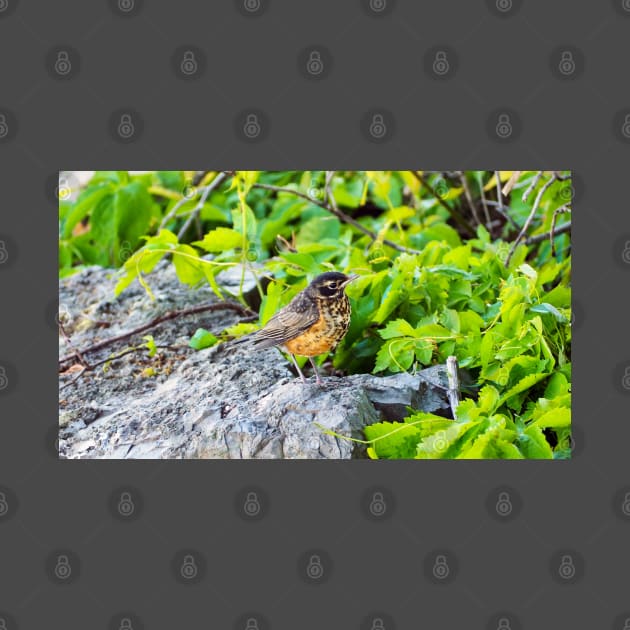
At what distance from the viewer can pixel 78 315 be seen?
12.8 ft

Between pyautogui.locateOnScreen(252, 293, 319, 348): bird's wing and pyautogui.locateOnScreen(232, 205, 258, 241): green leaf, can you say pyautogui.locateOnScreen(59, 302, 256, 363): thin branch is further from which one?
pyautogui.locateOnScreen(252, 293, 319, 348): bird's wing

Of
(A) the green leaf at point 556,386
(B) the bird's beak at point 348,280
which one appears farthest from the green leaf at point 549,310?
(B) the bird's beak at point 348,280

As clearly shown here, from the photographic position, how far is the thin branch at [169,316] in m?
3.57

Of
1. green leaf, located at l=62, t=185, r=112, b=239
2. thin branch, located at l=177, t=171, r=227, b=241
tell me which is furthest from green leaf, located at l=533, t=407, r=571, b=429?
green leaf, located at l=62, t=185, r=112, b=239

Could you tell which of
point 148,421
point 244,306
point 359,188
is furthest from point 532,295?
point 359,188

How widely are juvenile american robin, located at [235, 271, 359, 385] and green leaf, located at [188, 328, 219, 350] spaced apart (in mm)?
369

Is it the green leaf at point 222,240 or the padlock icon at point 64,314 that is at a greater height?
the green leaf at point 222,240

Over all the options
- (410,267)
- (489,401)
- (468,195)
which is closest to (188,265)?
(410,267)

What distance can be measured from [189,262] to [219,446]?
100cm

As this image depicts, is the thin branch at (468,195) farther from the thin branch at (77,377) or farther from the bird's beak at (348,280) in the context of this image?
the thin branch at (77,377)

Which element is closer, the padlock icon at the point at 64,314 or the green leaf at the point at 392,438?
the green leaf at the point at 392,438

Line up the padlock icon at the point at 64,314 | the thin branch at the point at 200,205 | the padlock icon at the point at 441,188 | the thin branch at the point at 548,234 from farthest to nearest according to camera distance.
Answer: the padlock icon at the point at 441,188 → the thin branch at the point at 200,205 → the thin branch at the point at 548,234 → the padlock icon at the point at 64,314

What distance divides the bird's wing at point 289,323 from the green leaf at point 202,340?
1.08 feet
